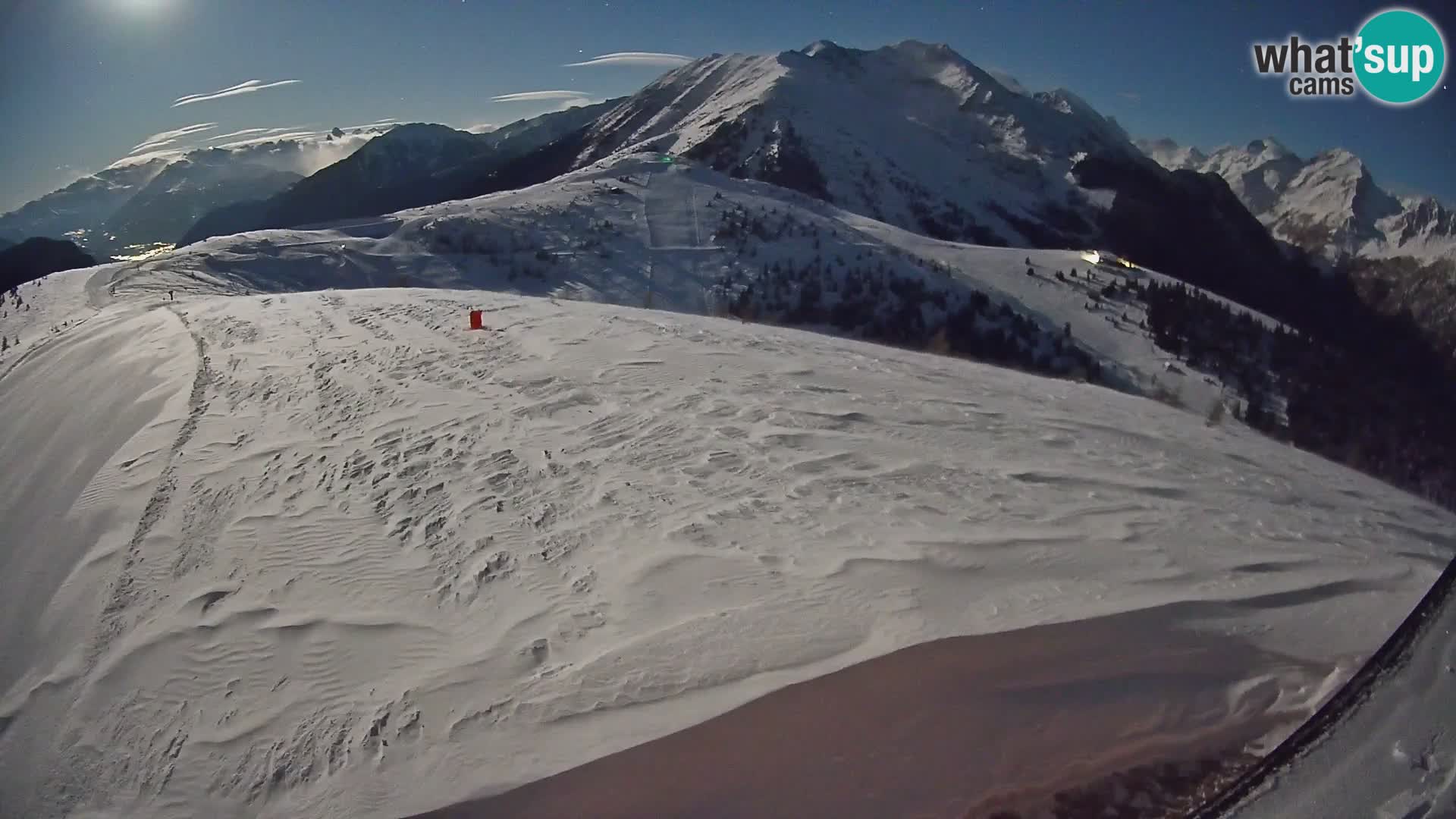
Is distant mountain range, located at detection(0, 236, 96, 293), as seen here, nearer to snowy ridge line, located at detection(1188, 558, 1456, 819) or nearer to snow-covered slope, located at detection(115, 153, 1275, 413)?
snow-covered slope, located at detection(115, 153, 1275, 413)

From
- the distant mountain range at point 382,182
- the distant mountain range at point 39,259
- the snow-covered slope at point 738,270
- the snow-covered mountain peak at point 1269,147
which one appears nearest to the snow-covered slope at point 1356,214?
the snow-covered mountain peak at point 1269,147

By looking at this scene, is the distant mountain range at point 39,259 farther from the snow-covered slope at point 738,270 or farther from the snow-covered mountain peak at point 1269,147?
the snow-covered mountain peak at point 1269,147

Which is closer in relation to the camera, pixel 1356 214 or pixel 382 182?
pixel 1356 214

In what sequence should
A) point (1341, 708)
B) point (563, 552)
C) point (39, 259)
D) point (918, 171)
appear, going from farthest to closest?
point (918, 171), point (39, 259), point (563, 552), point (1341, 708)

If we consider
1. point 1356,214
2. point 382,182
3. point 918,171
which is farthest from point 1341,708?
point 382,182

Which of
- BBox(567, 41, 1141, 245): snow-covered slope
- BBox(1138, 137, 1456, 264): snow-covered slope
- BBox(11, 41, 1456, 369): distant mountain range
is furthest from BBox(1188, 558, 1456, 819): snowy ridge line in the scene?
BBox(567, 41, 1141, 245): snow-covered slope

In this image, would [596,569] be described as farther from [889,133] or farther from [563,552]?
[889,133]

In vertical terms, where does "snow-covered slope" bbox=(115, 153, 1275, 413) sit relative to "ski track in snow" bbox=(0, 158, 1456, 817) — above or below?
above
